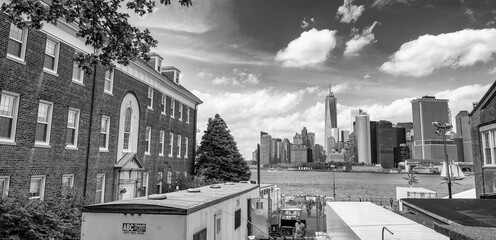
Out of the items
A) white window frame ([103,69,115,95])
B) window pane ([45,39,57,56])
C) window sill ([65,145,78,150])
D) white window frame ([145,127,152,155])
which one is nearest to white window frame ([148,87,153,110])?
white window frame ([145,127,152,155])

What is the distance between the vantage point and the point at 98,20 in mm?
8844

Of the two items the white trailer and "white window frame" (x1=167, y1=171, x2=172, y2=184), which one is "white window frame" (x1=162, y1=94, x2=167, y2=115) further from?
the white trailer

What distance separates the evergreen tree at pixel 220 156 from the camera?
44.0 metres

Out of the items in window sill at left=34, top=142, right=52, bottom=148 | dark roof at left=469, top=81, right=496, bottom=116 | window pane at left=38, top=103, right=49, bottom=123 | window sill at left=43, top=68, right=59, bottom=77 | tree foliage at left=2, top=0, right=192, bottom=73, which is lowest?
window sill at left=34, top=142, right=52, bottom=148

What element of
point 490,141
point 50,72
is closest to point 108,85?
point 50,72

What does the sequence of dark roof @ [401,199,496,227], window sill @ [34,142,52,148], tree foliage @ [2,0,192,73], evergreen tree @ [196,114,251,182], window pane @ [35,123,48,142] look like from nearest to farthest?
tree foliage @ [2,0,192,73] → dark roof @ [401,199,496,227] → window sill @ [34,142,52,148] → window pane @ [35,123,48,142] → evergreen tree @ [196,114,251,182]

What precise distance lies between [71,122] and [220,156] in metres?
26.2

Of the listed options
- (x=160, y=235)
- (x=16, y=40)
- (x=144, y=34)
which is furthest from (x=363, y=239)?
(x=16, y=40)

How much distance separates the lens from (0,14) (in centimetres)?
1560

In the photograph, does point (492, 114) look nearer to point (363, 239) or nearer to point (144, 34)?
point (363, 239)

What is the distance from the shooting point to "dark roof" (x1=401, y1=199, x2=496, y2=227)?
8959 mm

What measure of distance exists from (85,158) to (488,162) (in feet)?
76.5

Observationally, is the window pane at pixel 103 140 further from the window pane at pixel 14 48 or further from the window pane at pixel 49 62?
the window pane at pixel 14 48

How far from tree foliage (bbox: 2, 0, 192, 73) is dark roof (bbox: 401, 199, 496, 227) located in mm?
8985
